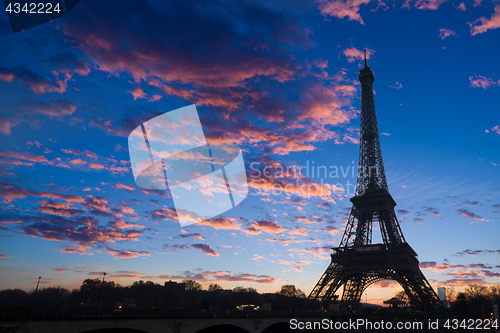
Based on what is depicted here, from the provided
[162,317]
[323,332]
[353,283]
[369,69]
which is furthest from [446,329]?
[369,69]

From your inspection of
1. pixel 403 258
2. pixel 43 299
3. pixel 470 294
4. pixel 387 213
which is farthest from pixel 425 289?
pixel 43 299

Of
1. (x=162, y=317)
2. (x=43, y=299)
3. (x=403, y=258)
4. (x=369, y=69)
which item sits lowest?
(x=43, y=299)

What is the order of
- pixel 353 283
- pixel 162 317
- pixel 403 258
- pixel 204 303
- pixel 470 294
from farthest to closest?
pixel 470 294
pixel 204 303
pixel 353 283
pixel 403 258
pixel 162 317

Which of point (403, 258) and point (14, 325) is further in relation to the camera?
point (403, 258)

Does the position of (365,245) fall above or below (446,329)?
above

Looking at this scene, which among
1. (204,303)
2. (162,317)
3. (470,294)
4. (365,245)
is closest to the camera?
(162,317)

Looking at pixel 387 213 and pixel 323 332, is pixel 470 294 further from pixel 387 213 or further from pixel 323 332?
pixel 323 332
